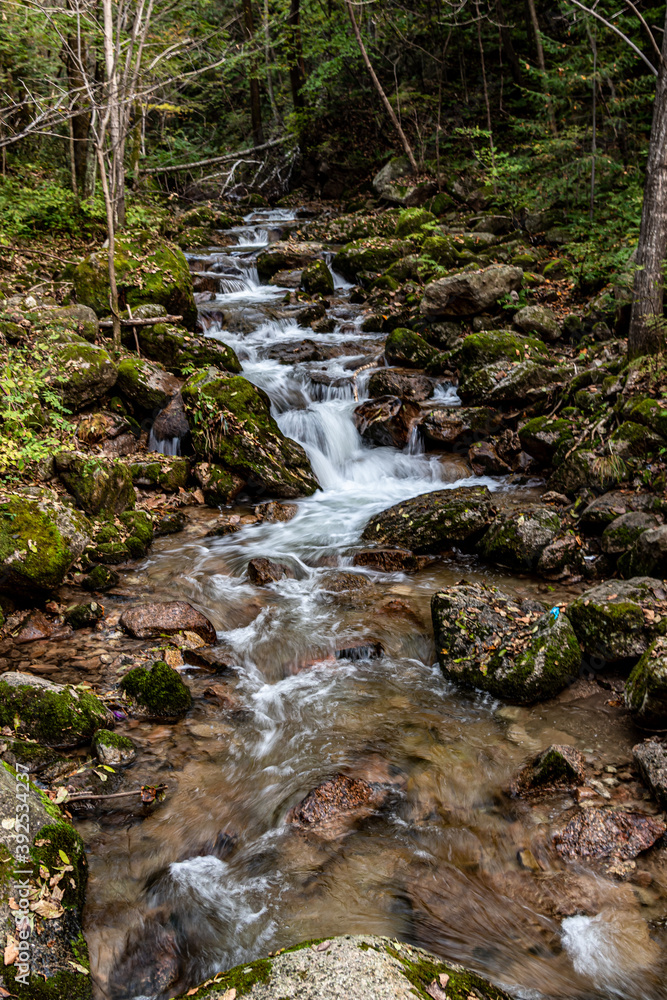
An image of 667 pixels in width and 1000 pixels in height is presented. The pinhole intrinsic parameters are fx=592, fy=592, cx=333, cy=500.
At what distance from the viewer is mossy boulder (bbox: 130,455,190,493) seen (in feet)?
26.9

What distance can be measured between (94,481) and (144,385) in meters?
2.31

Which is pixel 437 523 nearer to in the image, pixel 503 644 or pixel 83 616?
pixel 503 644

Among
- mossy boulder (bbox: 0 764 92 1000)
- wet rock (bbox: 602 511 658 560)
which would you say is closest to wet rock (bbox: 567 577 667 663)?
wet rock (bbox: 602 511 658 560)

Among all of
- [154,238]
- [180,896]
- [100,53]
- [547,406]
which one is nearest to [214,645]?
[180,896]

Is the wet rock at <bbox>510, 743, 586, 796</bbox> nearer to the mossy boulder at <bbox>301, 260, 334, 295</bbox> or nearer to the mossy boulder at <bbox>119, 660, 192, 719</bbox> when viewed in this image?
the mossy boulder at <bbox>119, 660, 192, 719</bbox>

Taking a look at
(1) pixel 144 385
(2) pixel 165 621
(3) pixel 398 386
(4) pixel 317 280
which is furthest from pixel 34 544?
(4) pixel 317 280

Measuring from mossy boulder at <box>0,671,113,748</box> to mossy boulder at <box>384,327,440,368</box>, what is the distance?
29.2 ft

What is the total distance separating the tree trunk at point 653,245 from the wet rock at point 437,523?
123 inches

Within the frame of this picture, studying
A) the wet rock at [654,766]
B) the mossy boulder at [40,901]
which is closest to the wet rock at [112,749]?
the mossy boulder at [40,901]

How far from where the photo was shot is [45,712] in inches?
160

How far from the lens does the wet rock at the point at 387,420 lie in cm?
982

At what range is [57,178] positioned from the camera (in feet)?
46.2

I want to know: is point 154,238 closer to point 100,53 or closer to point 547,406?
point 100,53

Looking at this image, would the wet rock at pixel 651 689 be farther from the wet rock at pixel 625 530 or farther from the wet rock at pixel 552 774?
the wet rock at pixel 625 530
